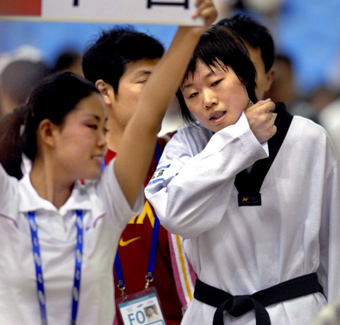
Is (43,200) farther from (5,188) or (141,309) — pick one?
(141,309)

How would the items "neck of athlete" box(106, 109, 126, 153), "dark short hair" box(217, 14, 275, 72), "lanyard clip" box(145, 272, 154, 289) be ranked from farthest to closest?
"dark short hair" box(217, 14, 275, 72), "lanyard clip" box(145, 272, 154, 289), "neck of athlete" box(106, 109, 126, 153)

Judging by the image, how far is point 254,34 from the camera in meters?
1.95

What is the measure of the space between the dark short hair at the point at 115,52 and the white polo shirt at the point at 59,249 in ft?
1.14

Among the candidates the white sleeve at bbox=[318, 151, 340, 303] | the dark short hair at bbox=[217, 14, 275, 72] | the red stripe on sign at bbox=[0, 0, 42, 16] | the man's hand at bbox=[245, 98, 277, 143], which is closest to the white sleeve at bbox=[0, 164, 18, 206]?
the red stripe on sign at bbox=[0, 0, 42, 16]

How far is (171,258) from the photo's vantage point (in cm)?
150

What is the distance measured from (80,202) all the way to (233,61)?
1.84 ft

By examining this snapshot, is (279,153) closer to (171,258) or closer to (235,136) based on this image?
(235,136)

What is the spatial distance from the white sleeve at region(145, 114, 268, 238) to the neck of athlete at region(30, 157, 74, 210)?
0.29m

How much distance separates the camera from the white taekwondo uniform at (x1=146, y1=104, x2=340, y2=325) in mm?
1310

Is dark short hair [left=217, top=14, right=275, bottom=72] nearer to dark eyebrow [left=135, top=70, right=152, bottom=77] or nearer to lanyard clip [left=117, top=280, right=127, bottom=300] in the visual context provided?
dark eyebrow [left=135, top=70, right=152, bottom=77]

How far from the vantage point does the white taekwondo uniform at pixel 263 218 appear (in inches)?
51.6

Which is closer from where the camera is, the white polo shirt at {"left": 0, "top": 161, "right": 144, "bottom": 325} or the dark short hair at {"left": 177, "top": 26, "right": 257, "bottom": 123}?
the white polo shirt at {"left": 0, "top": 161, "right": 144, "bottom": 325}

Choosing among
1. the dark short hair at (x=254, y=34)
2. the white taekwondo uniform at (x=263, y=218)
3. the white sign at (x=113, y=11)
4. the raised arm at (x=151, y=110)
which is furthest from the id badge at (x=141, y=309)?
the dark short hair at (x=254, y=34)

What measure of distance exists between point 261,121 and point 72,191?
0.48 m
